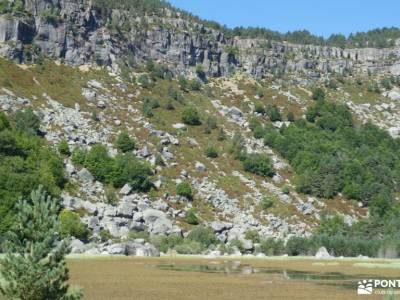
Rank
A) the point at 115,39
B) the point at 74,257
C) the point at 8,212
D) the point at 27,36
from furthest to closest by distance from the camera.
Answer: the point at 115,39 → the point at 27,36 → the point at 8,212 → the point at 74,257

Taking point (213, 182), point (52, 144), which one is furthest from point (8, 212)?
point (213, 182)

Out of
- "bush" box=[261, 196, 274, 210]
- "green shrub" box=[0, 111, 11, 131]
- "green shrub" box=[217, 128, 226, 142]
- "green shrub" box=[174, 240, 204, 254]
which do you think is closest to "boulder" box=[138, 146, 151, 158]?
"green shrub" box=[217, 128, 226, 142]

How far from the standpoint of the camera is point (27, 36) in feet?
549

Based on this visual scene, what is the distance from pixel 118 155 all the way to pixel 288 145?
46381mm

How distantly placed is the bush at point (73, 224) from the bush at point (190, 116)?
5982cm

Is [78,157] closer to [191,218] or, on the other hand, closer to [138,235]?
[138,235]

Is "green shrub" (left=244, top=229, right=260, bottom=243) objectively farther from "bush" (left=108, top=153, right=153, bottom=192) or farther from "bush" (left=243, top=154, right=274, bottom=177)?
"bush" (left=243, top=154, right=274, bottom=177)

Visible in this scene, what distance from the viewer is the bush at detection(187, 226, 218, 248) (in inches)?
4536

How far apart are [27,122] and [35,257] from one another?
111408 mm

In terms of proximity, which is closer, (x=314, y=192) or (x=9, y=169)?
(x=9, y=169)

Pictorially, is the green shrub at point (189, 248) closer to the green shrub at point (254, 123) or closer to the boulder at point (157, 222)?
the boulder at point (157, 222)

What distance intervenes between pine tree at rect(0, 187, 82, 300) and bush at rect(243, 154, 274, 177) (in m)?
125

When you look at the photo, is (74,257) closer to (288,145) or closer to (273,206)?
(273,206)

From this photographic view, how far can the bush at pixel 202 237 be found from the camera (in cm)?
11521
